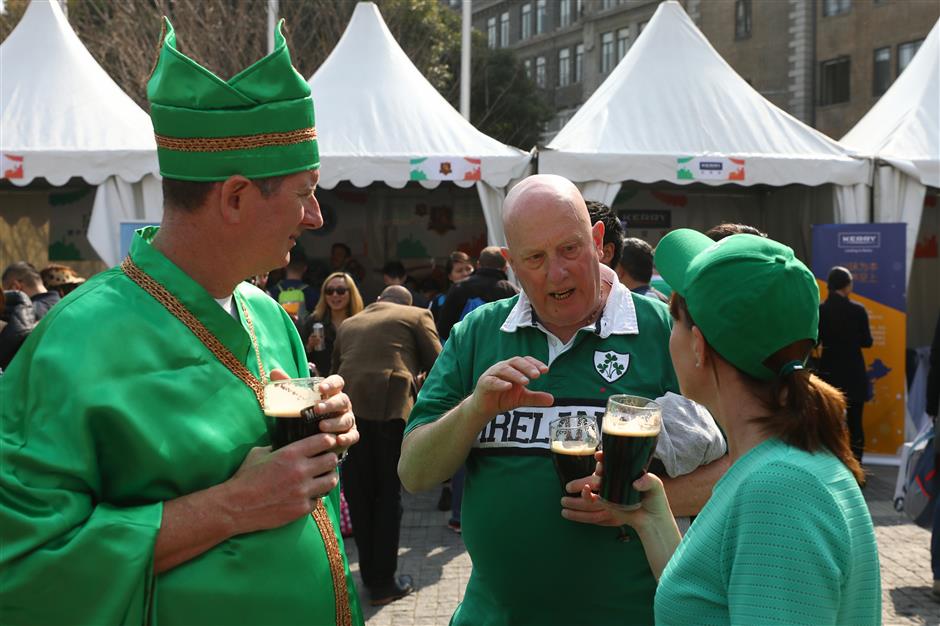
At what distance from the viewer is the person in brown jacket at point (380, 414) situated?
20.4ft

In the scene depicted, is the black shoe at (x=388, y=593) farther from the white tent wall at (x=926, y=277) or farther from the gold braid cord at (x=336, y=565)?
the white tent wall at (x=926, y=277)

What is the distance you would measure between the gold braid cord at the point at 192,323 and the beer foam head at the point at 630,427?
2.46 feet

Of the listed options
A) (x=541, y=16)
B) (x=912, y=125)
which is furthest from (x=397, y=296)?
(x=541, y=16)

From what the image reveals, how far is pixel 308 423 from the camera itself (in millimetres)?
1944

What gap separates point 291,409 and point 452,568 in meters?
5.06

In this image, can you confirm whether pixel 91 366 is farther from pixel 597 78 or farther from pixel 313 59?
pixel 597 78

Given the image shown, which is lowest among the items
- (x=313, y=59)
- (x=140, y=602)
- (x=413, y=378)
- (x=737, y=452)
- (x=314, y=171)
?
(x=413, y=378)

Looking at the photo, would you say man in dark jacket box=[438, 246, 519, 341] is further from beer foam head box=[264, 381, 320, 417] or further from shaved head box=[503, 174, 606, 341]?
beer foam head box=[264, 381, 320, 417]

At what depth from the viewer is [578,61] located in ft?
178

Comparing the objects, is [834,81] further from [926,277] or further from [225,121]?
[225,121]

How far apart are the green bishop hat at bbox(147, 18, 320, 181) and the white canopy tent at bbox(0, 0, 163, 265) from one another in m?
7.91

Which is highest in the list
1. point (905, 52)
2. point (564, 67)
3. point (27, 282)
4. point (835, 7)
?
point (564, 67)

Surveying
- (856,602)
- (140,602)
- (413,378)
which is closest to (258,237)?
(140,602)

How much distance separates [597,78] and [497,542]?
51393 millimetres
